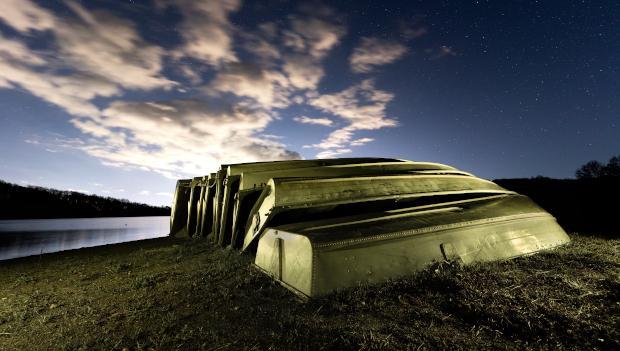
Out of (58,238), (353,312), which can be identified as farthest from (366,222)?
(58,238)

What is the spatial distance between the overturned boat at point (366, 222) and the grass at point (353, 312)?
0.31 meters

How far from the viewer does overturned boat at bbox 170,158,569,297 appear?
4.63 metres

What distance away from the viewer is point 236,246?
854 cm

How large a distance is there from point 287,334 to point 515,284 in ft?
10.9

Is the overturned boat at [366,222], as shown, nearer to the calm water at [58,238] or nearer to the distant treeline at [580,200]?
the distant treeline at [580,200]

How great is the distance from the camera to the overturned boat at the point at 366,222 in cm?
463

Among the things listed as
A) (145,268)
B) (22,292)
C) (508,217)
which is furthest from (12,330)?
(508,217)

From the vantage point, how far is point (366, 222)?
18.3ft

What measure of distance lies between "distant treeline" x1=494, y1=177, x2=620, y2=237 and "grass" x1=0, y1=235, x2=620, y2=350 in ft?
16.6

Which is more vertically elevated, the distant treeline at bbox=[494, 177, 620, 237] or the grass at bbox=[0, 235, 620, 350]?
the distant treeline at bbox=[494, 177, 620, 237]

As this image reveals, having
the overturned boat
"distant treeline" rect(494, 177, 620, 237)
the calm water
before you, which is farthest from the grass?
the calm water

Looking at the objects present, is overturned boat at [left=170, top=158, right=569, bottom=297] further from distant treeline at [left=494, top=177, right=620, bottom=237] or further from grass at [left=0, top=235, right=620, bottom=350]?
distant treeline at [left=494, top=177, right=620, bottom=237]

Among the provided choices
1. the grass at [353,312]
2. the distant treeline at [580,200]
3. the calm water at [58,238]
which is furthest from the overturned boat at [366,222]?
the calm water at [58,238]

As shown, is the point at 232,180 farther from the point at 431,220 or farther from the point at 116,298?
the point at 431,220
